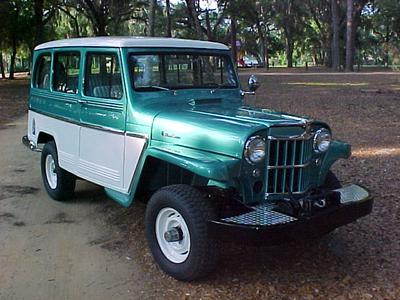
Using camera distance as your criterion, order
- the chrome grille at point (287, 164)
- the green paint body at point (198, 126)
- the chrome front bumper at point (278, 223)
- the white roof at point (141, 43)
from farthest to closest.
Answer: the white roof at point (141, 43)
the chrome grille at point (287, 164)
the green paint body at point (198, 126)
the chrome front bumper at point (278, 223)

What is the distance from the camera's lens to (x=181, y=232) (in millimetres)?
4285

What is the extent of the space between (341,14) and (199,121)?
48.0 metres

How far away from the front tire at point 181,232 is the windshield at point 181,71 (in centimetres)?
138

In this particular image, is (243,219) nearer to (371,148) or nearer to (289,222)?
(289,222)

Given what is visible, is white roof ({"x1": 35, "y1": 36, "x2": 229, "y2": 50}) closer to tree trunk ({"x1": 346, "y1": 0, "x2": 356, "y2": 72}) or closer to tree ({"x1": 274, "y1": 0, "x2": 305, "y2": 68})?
tree trunk ({"x1": 346, "y1": 0, "x2": 356, "y2": 72})

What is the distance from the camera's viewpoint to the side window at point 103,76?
5.27 m

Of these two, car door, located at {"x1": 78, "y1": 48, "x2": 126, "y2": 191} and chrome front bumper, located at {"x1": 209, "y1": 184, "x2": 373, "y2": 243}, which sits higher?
car door, located at {"x1": 78, "y1": 48, "x2": 126, "y2": 191}

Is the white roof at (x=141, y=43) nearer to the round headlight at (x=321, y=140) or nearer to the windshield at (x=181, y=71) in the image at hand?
the windshield at (x=181, y=71)

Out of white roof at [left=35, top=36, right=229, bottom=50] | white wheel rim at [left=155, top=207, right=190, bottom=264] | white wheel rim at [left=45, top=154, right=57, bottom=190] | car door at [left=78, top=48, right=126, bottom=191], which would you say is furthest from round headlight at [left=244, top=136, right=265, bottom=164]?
white wheel rim at [left=45, top=154, right=57, bottom=190]

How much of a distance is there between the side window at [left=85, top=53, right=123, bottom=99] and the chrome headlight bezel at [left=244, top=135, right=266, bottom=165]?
170cm

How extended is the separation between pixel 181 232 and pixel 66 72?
2.97 m

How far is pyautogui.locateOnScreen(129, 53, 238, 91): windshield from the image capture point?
523 centimetres

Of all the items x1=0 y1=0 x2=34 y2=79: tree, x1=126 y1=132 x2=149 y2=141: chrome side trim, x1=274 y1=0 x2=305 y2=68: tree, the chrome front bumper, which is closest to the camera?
the chrome front bumper

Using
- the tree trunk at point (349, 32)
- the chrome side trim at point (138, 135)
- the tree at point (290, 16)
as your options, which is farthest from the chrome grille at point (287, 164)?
the tree at point (290, 16)
